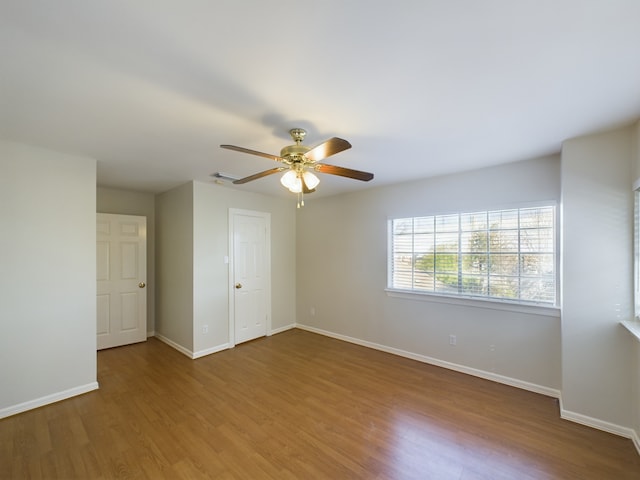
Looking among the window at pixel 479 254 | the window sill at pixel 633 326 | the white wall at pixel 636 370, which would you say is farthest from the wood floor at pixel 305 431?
the window at pixel 479 254

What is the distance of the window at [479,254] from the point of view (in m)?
2.96

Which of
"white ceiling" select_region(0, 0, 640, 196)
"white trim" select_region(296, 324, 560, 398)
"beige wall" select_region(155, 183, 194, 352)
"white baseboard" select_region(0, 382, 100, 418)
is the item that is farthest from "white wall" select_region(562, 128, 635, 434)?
"white baseboard" select_region(0, 382, 100, 418)

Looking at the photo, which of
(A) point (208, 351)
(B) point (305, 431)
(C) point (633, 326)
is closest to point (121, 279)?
(A) point (208, 351)

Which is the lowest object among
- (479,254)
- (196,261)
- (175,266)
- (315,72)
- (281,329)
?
(281,329)

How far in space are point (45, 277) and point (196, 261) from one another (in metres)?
1.53

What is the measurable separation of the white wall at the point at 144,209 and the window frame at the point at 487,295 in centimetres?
401

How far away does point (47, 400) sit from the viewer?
2.65m

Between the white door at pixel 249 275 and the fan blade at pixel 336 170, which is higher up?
the fan blade at pixel 336 170

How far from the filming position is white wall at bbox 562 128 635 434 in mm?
2225

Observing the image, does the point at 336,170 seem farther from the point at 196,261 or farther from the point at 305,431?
the point at 196,261

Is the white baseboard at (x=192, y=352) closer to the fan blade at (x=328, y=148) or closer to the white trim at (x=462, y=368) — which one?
the white trim at (x=462, y=368)

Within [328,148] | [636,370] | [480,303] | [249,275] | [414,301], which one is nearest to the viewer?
[328,148]

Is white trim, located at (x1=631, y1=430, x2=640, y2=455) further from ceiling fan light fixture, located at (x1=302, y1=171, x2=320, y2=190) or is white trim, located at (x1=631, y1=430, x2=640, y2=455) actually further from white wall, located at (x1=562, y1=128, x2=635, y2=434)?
ceiling fan light fixture, located at (x1=302, y1=171, x2=320, y2=190)

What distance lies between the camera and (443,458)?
78.8 inches
